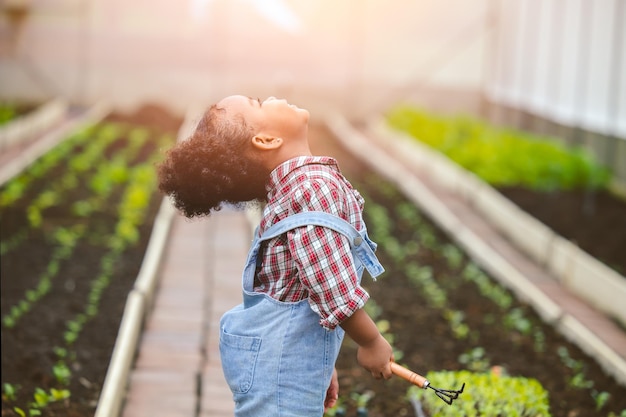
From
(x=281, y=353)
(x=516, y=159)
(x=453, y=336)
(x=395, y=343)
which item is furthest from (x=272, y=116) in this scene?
(x=516, y=159)

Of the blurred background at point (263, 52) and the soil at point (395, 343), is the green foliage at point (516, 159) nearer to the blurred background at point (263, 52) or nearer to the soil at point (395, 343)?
the soil at point (395, 343)

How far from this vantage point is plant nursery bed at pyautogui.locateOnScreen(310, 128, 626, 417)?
13.9ft

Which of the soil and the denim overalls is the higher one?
the denim overalls

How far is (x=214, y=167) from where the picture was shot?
244 centimetres

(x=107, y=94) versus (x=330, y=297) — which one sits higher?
(x=330, y=297)

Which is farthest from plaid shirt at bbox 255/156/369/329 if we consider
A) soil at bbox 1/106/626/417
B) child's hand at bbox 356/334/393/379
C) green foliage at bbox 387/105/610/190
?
green foliage at bbox 387/105/610/190

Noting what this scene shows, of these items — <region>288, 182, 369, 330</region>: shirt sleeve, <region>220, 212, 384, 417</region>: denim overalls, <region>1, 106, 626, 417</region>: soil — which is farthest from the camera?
<region>1, 106, 626, 417</region>: soil

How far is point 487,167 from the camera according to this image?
977 cm

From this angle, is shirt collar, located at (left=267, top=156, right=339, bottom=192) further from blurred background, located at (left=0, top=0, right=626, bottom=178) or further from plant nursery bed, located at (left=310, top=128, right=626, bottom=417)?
blurred background, located at (left=0, top=0, right=626, bottom=178)

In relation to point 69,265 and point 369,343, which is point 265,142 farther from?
point 69,265

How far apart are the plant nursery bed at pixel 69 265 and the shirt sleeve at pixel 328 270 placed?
178 centimetres

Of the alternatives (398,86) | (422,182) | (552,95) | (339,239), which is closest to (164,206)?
(422,182)

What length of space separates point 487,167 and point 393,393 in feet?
19.0

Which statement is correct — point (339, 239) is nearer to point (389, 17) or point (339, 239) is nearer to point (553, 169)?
point (553, 169)
